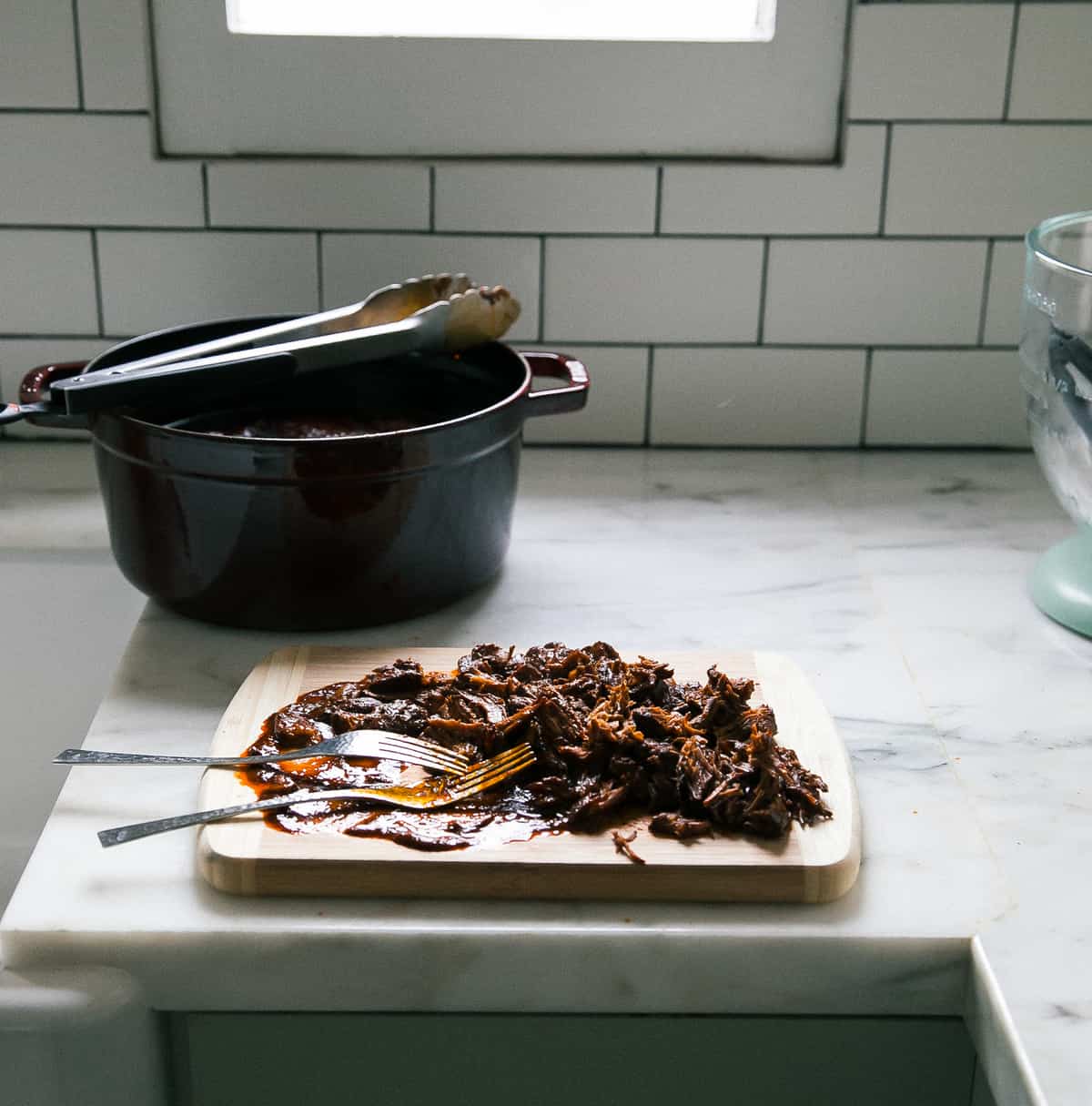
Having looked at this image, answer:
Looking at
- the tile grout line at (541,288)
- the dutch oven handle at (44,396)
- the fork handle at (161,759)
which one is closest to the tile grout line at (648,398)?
the tile grout line at (541,288)

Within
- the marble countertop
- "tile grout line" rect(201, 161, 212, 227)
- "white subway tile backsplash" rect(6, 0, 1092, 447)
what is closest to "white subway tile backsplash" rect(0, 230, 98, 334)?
"white subway tile backsplash" rect(6, 0, 1092, 447)

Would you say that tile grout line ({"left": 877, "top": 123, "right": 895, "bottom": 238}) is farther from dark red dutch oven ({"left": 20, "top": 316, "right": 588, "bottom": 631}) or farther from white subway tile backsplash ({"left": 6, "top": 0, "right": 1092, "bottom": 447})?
dark red dutch oven ({"left": 20, "top": 316, "right": 588, "bottom": 631})

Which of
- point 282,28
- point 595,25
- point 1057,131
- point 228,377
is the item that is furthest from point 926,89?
point 228,377

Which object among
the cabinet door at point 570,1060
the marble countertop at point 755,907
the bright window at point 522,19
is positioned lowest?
the cabinet door at point 570,1060

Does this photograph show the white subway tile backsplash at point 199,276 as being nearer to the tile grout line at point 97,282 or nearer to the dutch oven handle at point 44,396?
the tile grout line at point 97,282

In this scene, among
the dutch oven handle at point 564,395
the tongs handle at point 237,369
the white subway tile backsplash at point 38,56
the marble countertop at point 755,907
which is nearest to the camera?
the marble countertop at point 755,907

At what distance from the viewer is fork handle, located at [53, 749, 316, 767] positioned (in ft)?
2.67

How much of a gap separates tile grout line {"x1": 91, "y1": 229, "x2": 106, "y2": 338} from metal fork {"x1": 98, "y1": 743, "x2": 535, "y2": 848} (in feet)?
2.24

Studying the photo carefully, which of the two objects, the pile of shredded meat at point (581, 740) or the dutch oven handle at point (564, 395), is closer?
the pile of shredded meat at point (581, 740)

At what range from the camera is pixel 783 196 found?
1320 mm

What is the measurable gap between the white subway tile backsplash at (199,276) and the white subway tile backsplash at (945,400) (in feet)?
1.80

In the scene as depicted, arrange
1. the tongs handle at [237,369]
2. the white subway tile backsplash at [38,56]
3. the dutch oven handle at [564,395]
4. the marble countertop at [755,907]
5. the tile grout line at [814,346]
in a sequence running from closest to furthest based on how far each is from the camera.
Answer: the marble countertop at [755,907] → the tongs handle at [237,369] → the dutch oven handle at [564,395] → the white subway tile backsplash at [38,56] → the tile grout line at [814,346]

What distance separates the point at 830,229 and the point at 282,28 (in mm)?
532

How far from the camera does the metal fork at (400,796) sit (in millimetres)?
757
